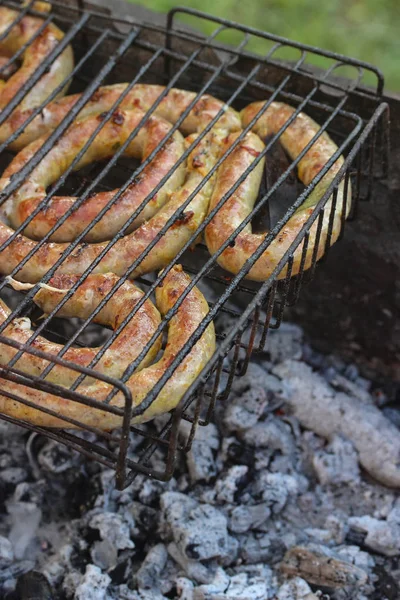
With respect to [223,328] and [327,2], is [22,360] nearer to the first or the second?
[223,328]

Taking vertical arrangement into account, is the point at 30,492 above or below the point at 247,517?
below

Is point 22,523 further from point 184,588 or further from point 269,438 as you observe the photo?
point 269,438

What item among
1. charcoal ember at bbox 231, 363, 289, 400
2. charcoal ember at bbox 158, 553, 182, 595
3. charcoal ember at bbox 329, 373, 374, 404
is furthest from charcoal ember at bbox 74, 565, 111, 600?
charcoal ember at bbox 329, 373, 374, 404

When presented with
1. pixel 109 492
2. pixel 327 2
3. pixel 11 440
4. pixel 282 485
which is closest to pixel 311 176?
pixel 282 485

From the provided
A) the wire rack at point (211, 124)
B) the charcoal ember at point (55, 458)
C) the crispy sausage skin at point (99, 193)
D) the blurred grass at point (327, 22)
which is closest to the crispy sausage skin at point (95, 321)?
the wire rack at point (211, 124)

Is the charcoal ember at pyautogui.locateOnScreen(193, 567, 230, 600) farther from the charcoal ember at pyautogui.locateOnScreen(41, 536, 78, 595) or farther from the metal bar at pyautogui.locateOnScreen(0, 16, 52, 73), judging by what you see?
the metal bar at pyautogui.locateOnScreen(0, 16, 52, 73)

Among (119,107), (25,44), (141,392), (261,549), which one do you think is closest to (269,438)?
(261,549)

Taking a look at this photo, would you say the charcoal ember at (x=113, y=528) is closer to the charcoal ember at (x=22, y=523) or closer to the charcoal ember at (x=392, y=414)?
the charcoal ember at (x=22, y=523)
